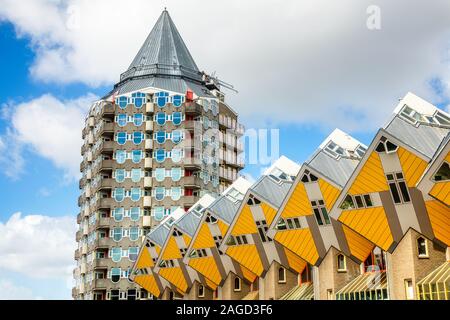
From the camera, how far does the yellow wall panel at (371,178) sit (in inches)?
1683

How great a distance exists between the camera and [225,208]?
70125 millimetres

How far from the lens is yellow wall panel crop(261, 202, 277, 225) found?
5869 cm

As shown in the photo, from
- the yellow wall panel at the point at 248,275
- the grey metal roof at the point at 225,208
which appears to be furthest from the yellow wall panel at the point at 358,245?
the grey metal roof at the point at 225,208

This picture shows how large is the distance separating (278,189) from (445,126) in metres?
20.1

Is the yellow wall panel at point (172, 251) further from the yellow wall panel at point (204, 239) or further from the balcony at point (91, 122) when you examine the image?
the balcony at point (91, 122)

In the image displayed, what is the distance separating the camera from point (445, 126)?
149ft

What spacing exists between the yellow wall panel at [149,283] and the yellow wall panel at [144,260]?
1741 mm

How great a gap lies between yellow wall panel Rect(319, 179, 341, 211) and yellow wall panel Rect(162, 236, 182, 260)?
32320 millimetres

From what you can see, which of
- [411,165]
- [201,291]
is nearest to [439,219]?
[411,165]
